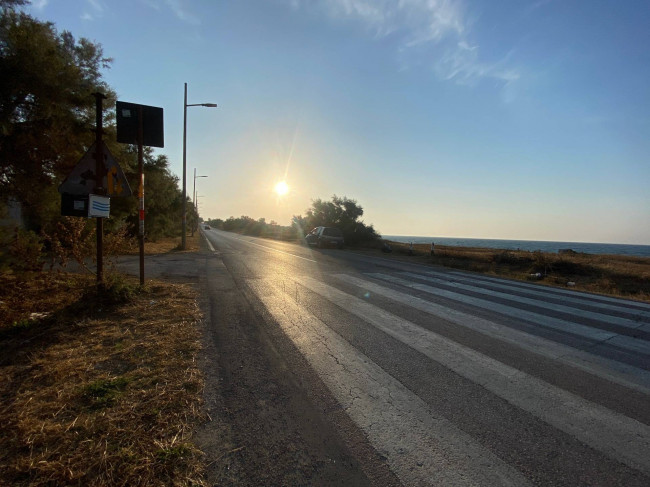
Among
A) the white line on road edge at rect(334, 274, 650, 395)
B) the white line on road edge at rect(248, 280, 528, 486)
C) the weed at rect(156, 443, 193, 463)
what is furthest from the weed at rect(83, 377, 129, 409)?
the white line on road edge at rect(334, 274, 650, 395)

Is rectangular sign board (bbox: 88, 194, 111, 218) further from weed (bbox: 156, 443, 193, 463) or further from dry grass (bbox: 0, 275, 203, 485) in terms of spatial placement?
weed (bbox: 156, 443, 193, 463)

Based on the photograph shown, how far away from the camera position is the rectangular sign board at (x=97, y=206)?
18.6 feet

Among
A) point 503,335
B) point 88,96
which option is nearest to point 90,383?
point 503,335

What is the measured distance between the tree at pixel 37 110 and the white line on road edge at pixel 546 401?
319 inches

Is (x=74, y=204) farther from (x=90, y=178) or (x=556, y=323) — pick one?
(x=556, y=323)

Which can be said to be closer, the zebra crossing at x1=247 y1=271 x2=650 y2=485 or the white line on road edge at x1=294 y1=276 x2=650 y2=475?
the zebra crossing at x1=247 y1=271 x2=650 y2=485

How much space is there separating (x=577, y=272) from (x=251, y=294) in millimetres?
19007

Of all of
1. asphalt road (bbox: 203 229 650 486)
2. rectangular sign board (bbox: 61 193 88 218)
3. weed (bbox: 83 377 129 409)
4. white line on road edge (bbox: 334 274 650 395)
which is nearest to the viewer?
asphalt road (bbox: 203 229 650 486)

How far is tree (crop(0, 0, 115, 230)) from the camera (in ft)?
22.6

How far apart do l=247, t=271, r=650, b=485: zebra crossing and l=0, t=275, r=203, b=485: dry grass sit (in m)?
1.38

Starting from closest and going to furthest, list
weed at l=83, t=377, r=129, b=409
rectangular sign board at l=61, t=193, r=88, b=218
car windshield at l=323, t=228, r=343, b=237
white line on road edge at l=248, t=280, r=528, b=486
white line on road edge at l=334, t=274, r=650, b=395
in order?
white line on road edge at l=248, t=280, r=528, b=486 → weed at l=83, t=377, r=129, b=409 → white line on road edge at l=334, t=274, r=650, b=395 → rectangular sign board at l=61, t=193, r=88, b=218 → car windshield at l=323, t=228, r=343, b=237

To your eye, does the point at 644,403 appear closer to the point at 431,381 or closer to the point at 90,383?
the point at 431,381

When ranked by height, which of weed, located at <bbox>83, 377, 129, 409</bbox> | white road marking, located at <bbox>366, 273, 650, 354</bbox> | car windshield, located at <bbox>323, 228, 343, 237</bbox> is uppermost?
car windshield, located at <bbox>323, 228, 343, 237</bbox>

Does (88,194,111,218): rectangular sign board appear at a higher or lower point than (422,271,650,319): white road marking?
higher
